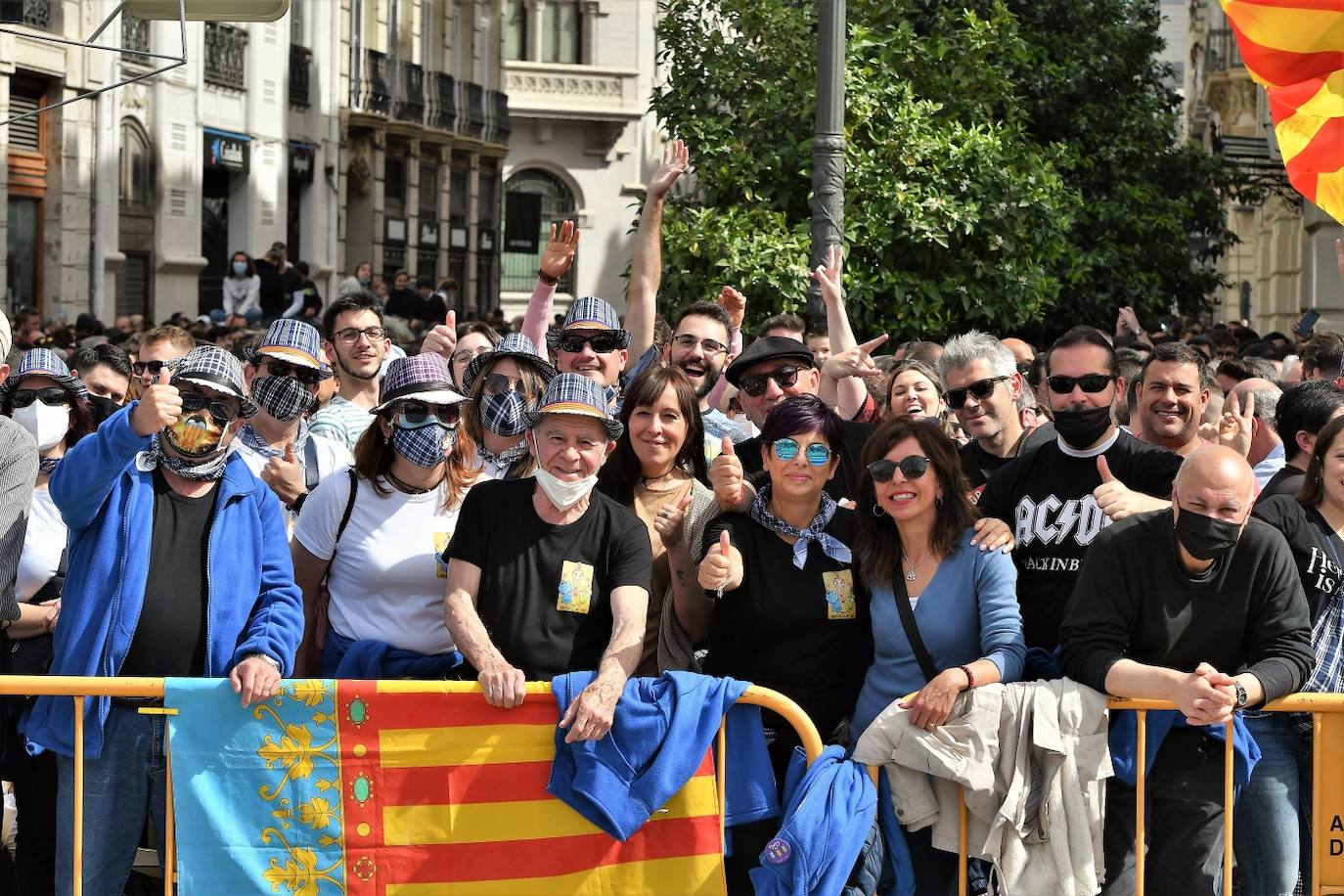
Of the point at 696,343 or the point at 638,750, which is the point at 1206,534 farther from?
the point at 696,343

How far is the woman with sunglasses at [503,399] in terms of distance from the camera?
6.40m

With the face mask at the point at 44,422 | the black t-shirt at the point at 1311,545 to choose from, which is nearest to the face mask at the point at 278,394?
the face mask at the point at 44,422

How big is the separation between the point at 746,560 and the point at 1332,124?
425 cm

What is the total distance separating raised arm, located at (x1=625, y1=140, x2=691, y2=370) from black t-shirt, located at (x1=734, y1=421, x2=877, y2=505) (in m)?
1.02

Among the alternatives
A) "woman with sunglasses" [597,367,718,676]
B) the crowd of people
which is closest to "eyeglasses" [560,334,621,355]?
the crowd of people

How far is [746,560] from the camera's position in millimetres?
5488

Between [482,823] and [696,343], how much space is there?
109 inches

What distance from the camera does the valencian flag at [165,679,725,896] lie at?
515 cm

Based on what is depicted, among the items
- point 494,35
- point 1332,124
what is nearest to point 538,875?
point 1332,124

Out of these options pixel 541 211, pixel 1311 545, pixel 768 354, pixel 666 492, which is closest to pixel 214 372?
pixel 666 492

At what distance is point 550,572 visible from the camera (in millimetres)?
5332

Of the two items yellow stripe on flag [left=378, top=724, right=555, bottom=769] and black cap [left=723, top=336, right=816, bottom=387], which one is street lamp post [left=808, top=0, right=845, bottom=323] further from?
yellow stripe on flag [left=378, top=724, right=555, bottom=769]

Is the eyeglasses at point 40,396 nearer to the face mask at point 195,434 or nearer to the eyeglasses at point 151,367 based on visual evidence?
the eyeglasses at point 151,367

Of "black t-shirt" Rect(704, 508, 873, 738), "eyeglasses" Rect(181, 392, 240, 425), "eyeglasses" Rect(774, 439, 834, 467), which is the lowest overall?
"black t-shirt" Rect(704, 508, 873, 738)
